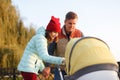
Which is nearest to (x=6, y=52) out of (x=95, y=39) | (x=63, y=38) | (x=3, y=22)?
(x=3, y=22)

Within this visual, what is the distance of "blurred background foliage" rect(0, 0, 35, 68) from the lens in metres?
26.8

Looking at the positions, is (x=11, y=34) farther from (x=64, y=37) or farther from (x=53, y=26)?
(x=53, y=26)

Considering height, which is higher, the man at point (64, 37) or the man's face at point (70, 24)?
the man's face at point (70, 24)

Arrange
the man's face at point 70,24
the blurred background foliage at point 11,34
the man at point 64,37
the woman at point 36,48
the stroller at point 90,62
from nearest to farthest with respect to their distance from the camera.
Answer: the stroller at point 90,62 → the woman at point 36,48 → the man's face at point 70,24 → the man at point 64,37 → the blurred background foliage at point 11,34

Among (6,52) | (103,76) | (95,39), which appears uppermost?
(95,39)

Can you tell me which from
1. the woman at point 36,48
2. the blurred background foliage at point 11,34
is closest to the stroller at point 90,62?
→ the woman at point 36,48

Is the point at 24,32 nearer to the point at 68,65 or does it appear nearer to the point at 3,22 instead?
the point at 3,22

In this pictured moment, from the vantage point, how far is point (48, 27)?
6.07 metres

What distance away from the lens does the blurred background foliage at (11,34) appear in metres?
26.8

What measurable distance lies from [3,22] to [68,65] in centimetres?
2444

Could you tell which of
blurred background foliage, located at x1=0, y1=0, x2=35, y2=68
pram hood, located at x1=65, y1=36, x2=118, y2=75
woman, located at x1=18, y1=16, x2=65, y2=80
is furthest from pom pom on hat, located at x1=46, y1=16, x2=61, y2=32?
blurred background foliage, located at x1=0, y1=0, x2=35, y2=68

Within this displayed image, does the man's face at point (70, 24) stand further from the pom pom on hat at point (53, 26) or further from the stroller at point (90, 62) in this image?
the stroller at point (90, 62)

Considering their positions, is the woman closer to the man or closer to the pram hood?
the man

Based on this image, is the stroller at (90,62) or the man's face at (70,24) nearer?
the stroller at (90,62)
